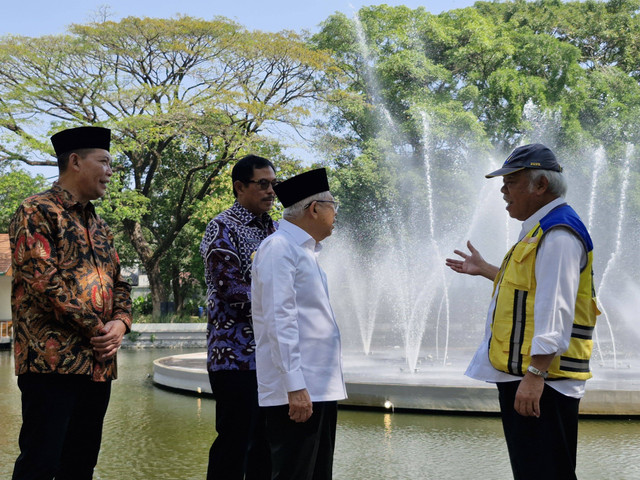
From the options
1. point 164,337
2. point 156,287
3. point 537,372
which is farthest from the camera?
point 156,287

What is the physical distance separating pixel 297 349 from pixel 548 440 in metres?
1.00

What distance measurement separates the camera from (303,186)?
3139 millimetres

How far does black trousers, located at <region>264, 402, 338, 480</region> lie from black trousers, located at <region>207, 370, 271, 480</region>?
639mm

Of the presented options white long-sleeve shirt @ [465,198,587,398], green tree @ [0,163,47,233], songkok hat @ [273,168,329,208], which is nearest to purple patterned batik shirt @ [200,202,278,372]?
songkok hat @ [273,168,329,208]

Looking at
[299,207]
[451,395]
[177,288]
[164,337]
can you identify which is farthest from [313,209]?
[177,288]

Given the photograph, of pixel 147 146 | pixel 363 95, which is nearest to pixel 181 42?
pixel 147 146

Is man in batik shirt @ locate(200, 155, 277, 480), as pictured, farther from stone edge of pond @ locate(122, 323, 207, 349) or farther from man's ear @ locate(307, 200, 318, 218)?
stone edge of pond @ locate(122, 323, 207, 349)

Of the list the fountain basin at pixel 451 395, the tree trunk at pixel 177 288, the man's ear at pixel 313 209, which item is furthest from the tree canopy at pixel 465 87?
the man's ear at pixel 313 209

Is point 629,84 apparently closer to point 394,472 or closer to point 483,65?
point 483,65

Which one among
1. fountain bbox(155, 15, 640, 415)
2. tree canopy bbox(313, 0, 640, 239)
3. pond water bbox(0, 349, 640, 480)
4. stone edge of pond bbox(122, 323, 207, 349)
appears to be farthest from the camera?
tree canopy bbox(313, 0, 640, 239)

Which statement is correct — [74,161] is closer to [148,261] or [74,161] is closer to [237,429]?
[237,429]

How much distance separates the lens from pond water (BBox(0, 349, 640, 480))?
5.12 metres

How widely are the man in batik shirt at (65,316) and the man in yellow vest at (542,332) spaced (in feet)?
5.16

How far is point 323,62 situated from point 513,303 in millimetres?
23865
